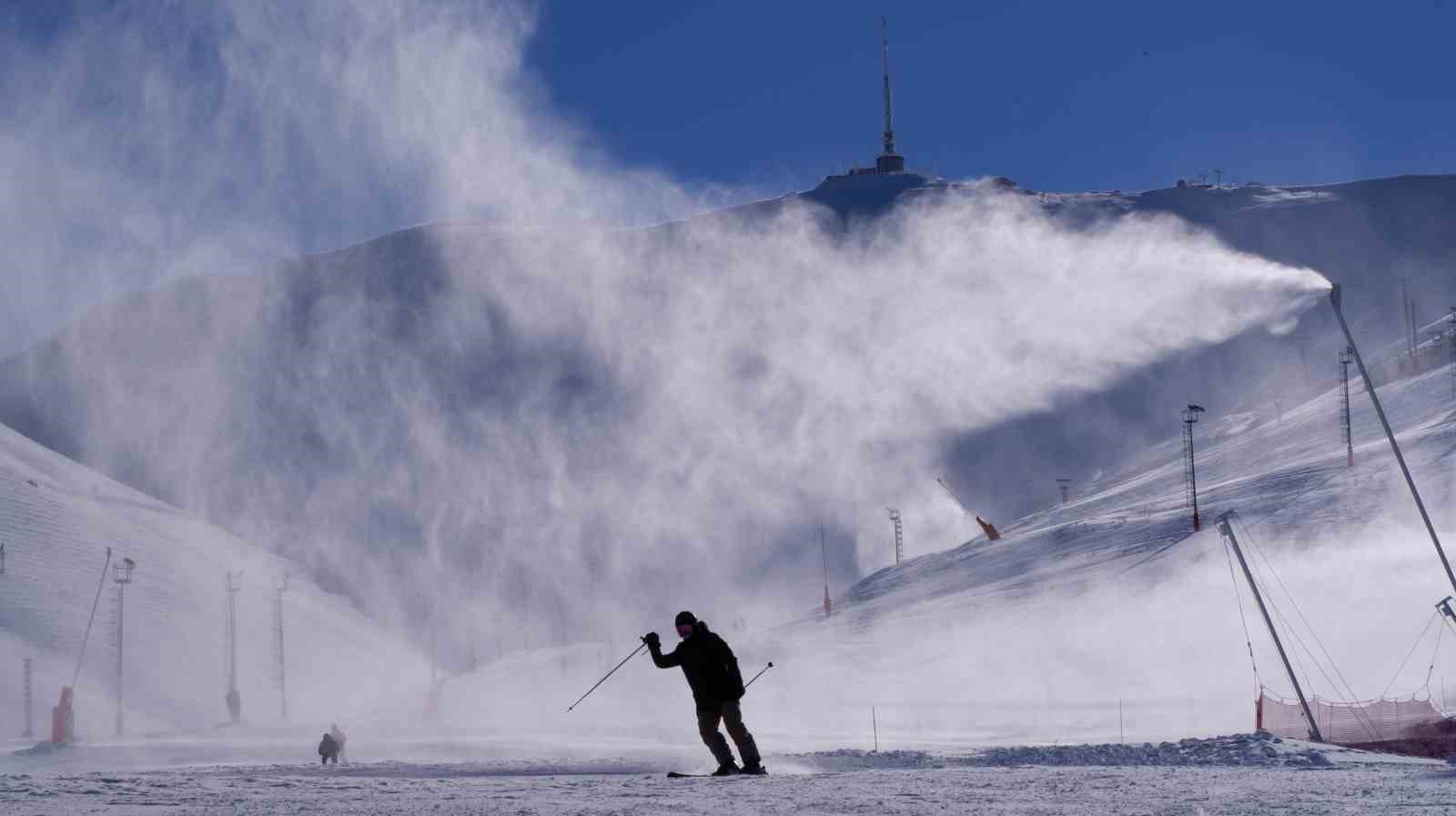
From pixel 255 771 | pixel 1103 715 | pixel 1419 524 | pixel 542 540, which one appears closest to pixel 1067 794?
pixel 255 771

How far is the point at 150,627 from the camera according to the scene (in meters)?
86.2

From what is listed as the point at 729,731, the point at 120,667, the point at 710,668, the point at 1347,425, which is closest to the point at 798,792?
the point at 729,731

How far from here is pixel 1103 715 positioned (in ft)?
140

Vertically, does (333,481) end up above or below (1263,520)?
above

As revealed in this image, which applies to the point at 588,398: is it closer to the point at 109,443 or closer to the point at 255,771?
the point at 109,443

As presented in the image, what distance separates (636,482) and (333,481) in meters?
39.6

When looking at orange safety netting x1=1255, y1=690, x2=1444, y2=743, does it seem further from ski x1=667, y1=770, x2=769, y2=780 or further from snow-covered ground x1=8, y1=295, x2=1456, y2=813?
ski x1=667, y1=770, x2=769, y2=780

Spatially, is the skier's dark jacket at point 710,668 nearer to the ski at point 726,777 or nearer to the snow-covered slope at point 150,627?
the ski at point 726,777

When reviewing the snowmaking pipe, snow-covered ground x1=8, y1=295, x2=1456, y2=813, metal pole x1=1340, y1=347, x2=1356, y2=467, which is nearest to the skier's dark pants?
snow-covered ground x1=8, y1=295, x2=1456, y2=813

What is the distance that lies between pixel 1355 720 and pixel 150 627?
7139 centimetres

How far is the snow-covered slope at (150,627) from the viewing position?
71375 mm

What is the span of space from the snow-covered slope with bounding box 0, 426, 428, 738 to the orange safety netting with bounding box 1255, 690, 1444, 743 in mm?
30241

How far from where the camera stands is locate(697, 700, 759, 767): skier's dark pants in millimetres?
14398

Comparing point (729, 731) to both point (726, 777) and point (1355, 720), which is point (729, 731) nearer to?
point (726, 777)
